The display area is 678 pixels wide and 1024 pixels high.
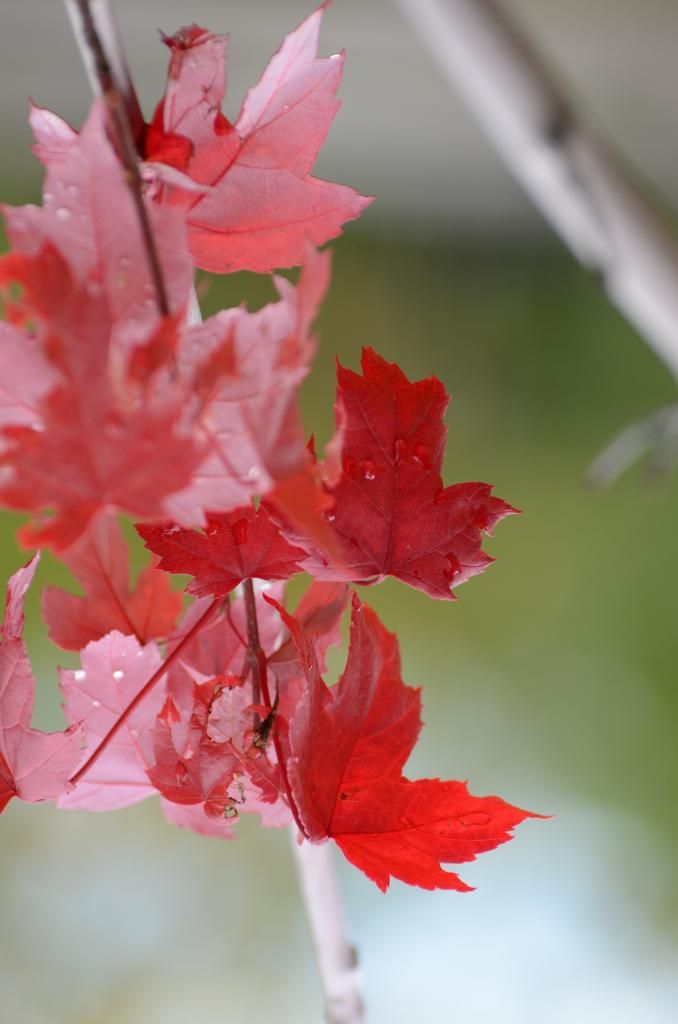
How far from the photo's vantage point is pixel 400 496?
31 cm

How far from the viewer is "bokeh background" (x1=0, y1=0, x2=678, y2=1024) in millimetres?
1298

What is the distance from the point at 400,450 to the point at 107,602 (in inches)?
5.6

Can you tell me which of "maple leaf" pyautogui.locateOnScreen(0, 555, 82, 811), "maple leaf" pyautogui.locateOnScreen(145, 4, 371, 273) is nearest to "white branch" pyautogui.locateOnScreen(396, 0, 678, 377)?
"maple leaf" pyautogui.locateOnScreen(145, 4, 371, 273)

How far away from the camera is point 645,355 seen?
1.75 meters

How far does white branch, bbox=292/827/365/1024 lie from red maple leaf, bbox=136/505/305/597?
16 centimetres

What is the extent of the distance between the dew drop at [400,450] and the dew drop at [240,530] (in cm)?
5

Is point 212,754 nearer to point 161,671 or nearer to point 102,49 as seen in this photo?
point 161,671

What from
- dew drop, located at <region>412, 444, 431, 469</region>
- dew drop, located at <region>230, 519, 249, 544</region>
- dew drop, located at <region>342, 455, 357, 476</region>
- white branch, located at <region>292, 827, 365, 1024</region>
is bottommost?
white branch, located at <region>292, 827, 365, 1024</region>

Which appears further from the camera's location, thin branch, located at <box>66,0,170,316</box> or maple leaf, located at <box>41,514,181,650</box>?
maple leaf, located at <box>41,514,181,650</box>

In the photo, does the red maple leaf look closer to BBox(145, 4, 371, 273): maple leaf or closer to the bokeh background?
BBox(145, 4, 371, 273): maple leaf

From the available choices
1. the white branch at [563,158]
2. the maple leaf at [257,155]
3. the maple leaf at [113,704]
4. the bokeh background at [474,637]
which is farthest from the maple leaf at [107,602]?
the bokeh background at [474,637]

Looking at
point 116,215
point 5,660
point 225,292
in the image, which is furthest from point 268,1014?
point 116,215

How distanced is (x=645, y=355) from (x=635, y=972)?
1.03 m

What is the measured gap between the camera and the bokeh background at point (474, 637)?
51.1 inches
